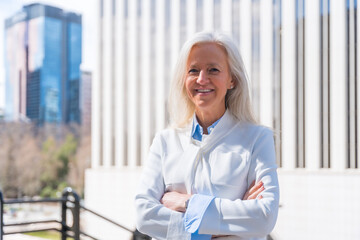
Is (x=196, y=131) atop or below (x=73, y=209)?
atop

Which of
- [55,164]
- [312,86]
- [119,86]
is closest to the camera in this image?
[312,86]

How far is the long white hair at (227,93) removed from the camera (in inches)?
45.9

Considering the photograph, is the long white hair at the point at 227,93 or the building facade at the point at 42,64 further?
the building facade at the point at 42,64

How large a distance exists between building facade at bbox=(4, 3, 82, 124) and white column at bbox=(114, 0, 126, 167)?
2315 cm

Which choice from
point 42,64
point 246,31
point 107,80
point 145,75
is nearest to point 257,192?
point 246,31

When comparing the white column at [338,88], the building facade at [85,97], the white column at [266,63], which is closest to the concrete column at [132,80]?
the white column at [266,63]

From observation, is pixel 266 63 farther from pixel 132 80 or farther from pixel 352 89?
pixel 132 80

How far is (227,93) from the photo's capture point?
48.9 inches

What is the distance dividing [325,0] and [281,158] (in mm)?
6588

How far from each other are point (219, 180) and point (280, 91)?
59.5 ft

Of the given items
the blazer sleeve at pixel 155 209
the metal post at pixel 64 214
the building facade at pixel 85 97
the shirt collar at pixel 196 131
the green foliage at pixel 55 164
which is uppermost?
the building facade at pixel 85 97

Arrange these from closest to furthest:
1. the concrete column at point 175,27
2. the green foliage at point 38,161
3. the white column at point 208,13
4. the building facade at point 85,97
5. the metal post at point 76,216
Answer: the metal post at point 76,216 < the white column at point 208,13 < the concrete column at point 175,27 < the green foliage at point 38,161 < the building facade at point 85,97

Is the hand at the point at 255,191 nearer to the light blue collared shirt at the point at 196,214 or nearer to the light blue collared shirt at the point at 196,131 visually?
the light blue collared shirt at the point at 196,214

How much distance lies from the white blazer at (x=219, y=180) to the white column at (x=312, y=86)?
17.0 metres
